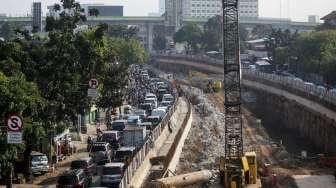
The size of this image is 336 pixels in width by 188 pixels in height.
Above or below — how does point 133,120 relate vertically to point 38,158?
above

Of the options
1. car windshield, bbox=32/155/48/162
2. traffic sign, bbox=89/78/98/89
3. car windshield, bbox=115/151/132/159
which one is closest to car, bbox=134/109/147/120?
traffic sign, bbox=89/78/98/89

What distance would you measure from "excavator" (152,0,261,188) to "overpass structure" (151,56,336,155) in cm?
1346

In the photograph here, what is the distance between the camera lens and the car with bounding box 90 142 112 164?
49469 millimetres

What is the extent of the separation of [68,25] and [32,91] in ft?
75.4

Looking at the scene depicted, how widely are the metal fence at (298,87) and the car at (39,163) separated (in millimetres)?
36457

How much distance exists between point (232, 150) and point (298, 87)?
4518cm

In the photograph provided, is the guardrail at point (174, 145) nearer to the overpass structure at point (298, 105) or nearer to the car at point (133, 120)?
the car at point (133, 120)

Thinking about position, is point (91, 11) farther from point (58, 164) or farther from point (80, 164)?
point (80, 164)

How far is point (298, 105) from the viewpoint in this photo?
90438 millimetres

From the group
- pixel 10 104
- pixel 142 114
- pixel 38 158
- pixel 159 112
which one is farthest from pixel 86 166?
pixel 159 112

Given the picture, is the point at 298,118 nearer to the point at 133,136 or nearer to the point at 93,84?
the point at 133,136

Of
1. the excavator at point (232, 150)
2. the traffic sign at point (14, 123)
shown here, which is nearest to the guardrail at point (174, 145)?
the excavator at point (232, 150)

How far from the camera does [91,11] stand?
6262 centimetres

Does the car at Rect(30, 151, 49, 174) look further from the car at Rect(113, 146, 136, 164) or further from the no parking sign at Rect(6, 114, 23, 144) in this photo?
the no parking sign at Rect(6, 114, 23, 144)
